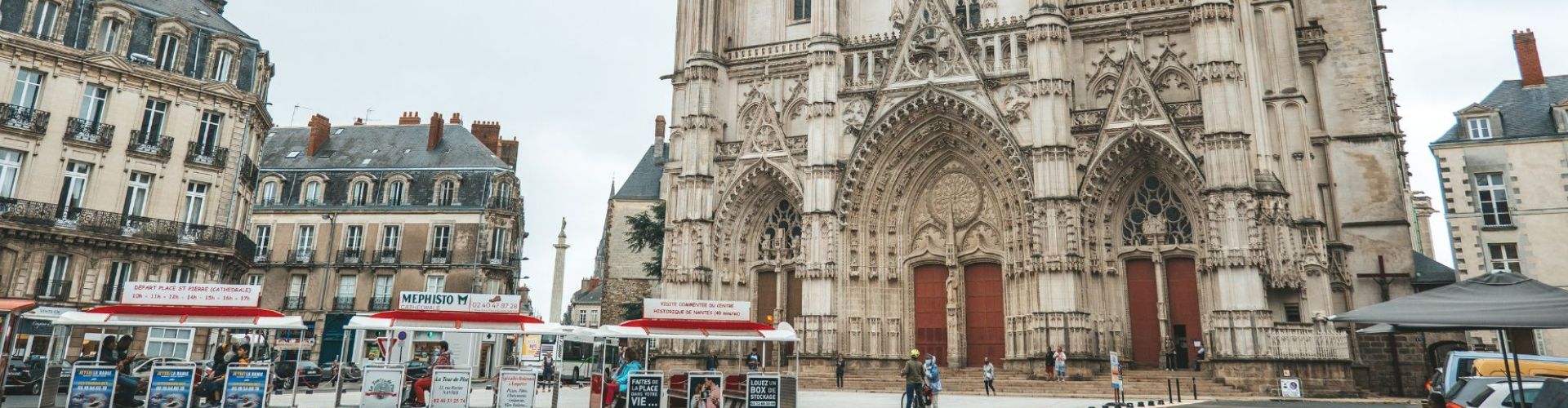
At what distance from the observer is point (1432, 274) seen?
71.6ft

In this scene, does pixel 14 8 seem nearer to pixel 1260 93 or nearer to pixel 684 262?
pixel 684 262

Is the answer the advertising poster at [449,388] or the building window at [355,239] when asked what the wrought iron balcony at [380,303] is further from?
the advertising poster at [449,388]

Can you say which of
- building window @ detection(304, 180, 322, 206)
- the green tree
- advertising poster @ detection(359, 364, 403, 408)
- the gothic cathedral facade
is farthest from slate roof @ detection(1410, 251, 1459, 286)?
building window @ detection(304, 180, 322, 206)

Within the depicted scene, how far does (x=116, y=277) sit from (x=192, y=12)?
7.26 m

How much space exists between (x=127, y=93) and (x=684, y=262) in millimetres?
13804

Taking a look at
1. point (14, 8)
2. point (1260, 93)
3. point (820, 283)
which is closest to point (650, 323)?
point (820, 283)

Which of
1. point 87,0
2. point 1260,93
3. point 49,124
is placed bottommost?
point 49,124

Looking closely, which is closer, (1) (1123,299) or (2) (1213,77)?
(2) (1213,77)

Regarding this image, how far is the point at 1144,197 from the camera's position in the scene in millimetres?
23188

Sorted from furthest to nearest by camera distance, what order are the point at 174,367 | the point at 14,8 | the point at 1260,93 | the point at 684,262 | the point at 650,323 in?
the point at 684,262, the point at 1260,93, the point at 14,8, the point at 650,323, the point at 174,367

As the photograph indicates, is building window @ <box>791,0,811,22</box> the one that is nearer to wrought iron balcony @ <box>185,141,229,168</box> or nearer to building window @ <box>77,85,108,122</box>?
wrought iron balcony @ <box>185,141,229,168</box>

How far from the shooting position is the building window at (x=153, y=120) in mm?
22078

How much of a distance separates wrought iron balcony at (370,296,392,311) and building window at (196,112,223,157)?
397 inches

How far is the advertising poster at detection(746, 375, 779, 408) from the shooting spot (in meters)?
12.3
